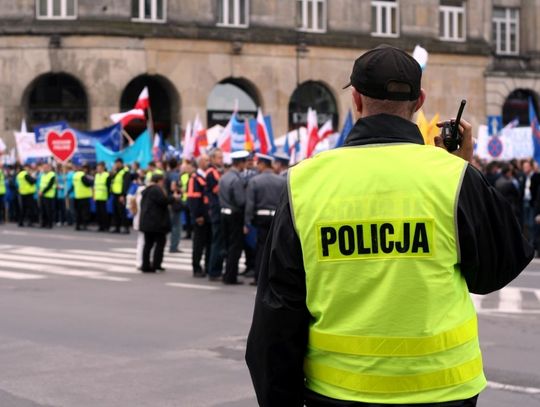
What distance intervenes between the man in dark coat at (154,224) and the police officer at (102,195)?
451 inches

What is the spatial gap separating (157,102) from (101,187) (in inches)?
441

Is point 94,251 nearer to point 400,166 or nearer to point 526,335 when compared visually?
point 526,335

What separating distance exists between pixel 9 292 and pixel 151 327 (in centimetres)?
403

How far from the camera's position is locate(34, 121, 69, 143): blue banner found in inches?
1267

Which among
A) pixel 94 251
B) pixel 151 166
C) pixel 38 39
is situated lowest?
pixel 94 251

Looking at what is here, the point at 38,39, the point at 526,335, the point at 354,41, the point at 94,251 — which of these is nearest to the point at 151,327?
the point at 526,335

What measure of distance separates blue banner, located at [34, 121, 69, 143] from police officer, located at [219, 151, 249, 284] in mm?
16240

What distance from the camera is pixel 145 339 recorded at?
10.7 m

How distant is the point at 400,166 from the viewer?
3490 mm

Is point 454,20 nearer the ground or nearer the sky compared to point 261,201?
nearer the sky

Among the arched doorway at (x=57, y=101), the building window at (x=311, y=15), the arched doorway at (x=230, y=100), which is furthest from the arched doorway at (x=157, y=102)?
the building window at (x=311, y=15)

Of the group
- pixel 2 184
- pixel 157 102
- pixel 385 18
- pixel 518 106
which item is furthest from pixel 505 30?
pixel 2 184

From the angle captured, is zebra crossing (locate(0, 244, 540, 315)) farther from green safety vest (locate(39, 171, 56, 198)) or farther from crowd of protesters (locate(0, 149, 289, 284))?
green safety vest (locate(39, 171, 56, 198))

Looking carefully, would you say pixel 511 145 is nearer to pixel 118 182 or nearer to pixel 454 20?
→ pixel 118 182
